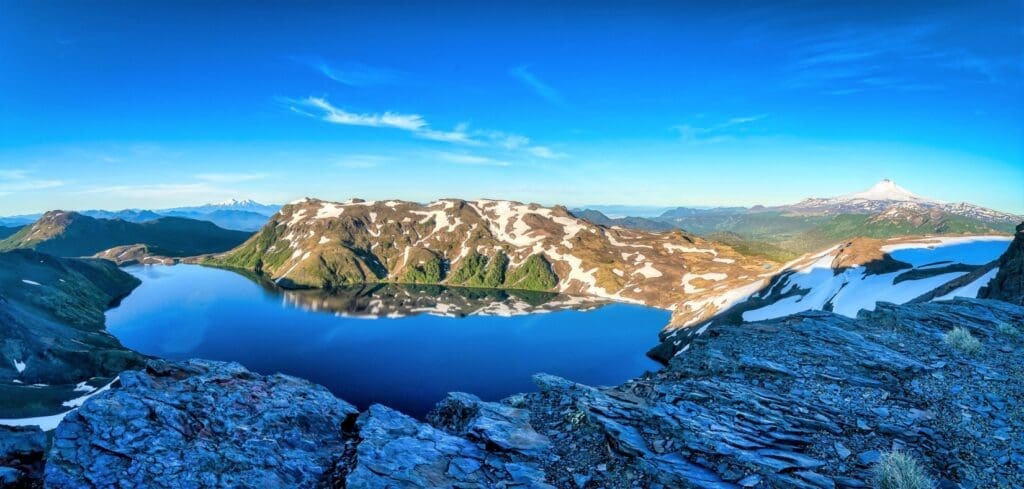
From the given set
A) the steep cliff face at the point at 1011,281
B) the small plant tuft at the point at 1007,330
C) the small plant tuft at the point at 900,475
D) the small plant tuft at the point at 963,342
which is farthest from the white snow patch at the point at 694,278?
the small plant tuft at the point at 900,475

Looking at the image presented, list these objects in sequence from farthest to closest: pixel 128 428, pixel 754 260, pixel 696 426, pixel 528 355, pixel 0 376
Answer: pixel 754 260 < pixel 528 355 < pixel 0 376 < pixel 128 428 < pixel 696 426

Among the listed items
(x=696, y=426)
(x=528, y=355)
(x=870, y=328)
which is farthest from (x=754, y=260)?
(x=696, y=426)

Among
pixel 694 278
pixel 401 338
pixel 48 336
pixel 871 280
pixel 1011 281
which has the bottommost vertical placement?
pixel 401 338

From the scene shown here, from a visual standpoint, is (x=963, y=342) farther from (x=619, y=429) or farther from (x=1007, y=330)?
(x=619, y=429)

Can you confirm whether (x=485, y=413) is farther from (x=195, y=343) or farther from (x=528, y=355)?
(x=195, y=343)

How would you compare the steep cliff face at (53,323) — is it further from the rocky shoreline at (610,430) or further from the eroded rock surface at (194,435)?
the rocky shoreline at (610,430)

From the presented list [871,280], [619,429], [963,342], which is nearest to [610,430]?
[619,429]
